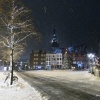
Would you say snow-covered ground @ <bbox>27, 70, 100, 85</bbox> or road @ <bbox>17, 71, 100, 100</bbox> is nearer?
road @ <bbox>17, 71, 100, 100</bbox>

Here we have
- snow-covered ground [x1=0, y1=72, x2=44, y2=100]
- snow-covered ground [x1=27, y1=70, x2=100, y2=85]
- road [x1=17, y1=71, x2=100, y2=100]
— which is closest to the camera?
snow-covered ground [x1=0, y1=72, x2=44, y2=100]

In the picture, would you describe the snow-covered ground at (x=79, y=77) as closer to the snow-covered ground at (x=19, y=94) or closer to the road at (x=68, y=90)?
the road at (x=68, y=90)

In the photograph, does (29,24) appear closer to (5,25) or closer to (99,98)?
(5,25)

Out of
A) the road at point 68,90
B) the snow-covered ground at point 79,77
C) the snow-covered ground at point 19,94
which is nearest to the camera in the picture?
the snow-covered ground at point 19,94

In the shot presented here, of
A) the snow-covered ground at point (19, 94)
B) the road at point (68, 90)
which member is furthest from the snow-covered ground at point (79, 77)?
A: the snow-covered ground at point (19, 94)

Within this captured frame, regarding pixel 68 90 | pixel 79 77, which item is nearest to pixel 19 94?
pixel 68 90

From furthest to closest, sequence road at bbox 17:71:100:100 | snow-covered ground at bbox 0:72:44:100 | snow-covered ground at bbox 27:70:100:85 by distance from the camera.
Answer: snow-covered ground at bbox 27:70:100:85 < road at bbox 17:71:100:100 < snow-covered ground at bbox 0:72:44:100

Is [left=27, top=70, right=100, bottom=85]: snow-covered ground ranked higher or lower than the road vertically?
higher

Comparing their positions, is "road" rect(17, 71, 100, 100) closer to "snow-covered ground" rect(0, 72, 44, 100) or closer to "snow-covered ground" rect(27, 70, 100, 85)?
"snow-covered ground" rect(0, 72, 44, 100)

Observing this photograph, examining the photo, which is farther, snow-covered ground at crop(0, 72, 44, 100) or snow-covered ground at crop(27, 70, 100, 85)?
snow-covered ground at crop(27, 70, 100, 85)

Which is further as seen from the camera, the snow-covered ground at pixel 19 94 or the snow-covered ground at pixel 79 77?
the snow-covered ground at pixel 79 77

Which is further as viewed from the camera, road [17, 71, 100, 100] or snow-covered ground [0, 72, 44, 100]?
road [17, 71, 100, 100]

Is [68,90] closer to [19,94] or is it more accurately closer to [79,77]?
[19,94]

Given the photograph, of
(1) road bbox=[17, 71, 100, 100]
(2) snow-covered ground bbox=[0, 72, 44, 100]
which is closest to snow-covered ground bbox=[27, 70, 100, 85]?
(1) road bbox=[17, 71, 100, 100]
